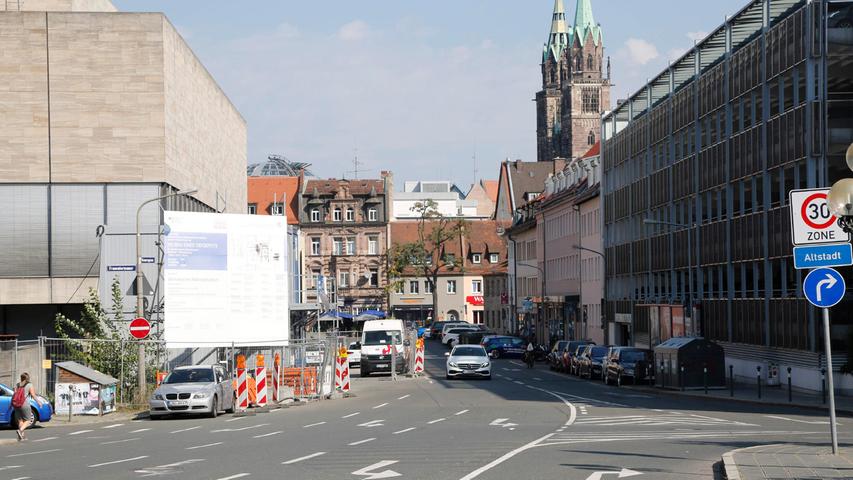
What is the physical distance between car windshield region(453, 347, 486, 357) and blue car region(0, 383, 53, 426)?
26.1m

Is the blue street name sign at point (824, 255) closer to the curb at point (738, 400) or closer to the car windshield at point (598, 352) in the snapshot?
the curb at point (738, 400)

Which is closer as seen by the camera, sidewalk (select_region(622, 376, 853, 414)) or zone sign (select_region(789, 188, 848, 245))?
zone sign (select_region(789, 188, 848, 245))

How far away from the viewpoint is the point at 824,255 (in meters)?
16.8

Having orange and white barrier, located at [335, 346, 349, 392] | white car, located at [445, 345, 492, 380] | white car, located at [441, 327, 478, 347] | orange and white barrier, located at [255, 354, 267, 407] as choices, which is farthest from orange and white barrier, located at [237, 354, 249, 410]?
white car, located at [441, 327, 478, 347]

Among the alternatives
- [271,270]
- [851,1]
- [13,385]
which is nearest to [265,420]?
[13,385]

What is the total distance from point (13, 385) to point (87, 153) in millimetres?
20889

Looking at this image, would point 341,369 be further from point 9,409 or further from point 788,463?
point 788,463

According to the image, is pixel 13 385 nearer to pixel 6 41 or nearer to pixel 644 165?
pixel 6 41

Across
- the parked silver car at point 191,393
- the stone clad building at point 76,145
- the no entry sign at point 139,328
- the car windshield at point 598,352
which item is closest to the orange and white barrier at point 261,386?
the parked silver car at point 191,393

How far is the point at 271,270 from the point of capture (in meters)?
48.8

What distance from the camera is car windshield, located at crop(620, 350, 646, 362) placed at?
49500mm

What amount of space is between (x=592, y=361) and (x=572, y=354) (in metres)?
5.73

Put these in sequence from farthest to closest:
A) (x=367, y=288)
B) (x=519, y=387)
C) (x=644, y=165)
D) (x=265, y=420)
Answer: (x=367, y=288), (x=644, y=165), (x=519, y=387), (x=265, y=420)

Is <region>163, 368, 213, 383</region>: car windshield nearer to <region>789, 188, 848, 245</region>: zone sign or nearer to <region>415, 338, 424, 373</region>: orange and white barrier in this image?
<region>789, 188, 848, 245</region>: zone sign
